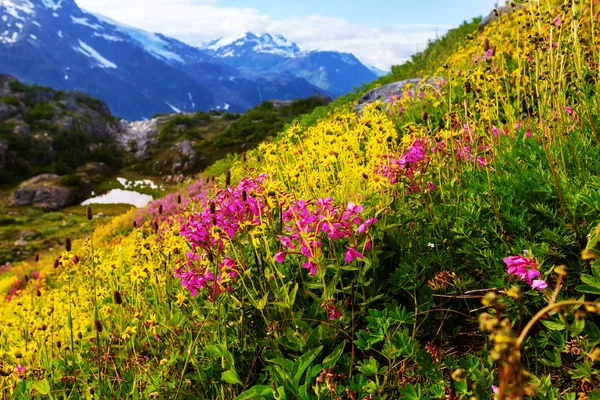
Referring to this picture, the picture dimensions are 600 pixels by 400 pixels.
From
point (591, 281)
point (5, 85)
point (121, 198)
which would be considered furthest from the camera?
point (5, 85)

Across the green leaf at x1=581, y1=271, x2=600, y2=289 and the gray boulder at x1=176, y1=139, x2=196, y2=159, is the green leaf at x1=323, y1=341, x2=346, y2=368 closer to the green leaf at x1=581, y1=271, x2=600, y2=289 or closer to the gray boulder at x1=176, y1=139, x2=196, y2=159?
the green leaf at x1=581, y1=271, x2=600, y2=289

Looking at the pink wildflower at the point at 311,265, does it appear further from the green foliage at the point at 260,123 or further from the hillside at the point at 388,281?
the green foliage at the point at 260,123

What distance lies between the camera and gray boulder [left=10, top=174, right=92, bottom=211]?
54.7 metres

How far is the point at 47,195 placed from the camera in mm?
55875

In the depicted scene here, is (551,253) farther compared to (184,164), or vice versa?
(184,164)

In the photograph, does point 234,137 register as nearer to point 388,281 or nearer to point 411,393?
point 388,281

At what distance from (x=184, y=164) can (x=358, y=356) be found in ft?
230

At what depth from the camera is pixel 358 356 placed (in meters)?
2.97

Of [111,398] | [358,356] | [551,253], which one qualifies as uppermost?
[551,253]

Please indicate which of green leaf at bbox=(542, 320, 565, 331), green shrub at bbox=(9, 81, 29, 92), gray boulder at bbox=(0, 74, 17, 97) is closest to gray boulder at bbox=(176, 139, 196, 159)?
green shrub at bbox=(9, 81, 29, 92)

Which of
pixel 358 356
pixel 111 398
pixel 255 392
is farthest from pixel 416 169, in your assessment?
pixel 111 398

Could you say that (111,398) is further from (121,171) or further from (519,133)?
(121,171)

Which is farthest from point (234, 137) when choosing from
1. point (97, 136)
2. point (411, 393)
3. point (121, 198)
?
point (411, 393)

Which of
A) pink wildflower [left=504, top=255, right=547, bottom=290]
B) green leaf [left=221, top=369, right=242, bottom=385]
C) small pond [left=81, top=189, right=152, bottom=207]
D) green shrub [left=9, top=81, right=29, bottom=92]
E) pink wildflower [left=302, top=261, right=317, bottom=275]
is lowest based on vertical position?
small pond [left=81, top=189, right=152, bottom=207]
